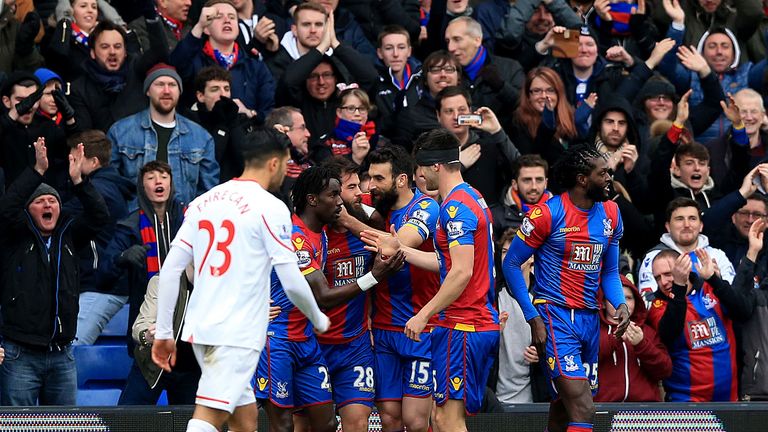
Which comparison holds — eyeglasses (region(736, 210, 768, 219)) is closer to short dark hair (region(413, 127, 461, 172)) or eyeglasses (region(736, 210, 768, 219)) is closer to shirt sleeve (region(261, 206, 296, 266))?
short dark hair (region(413, 127, 461, 172))

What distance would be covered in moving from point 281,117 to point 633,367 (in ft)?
13.4

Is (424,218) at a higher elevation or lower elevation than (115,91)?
lower

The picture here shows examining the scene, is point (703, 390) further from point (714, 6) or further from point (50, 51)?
point (50, 51)

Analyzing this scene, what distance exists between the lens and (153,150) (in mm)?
13297

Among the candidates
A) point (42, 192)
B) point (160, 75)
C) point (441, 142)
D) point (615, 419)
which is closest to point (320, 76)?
point (160, 75)

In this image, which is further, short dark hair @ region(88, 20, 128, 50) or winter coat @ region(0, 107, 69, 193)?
short dark hair @ region(88, 20, 128, 50)

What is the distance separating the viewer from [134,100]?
1390 centimetres

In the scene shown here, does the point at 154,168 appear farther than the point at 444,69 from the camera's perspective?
No

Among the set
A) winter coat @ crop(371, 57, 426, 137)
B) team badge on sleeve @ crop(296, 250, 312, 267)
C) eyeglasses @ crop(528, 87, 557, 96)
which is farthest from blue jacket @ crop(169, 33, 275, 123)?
team badge on sleeve @ crop(296, 250, 312, 267)

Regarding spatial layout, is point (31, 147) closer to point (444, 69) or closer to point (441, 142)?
point (444, 69)

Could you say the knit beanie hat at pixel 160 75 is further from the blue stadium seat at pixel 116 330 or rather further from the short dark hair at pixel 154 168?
the blue stadium seat at pixel 116 330

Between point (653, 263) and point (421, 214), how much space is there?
3356mm

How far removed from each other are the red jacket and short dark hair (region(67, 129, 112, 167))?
4804 mm

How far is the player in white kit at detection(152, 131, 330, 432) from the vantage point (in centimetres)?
854
